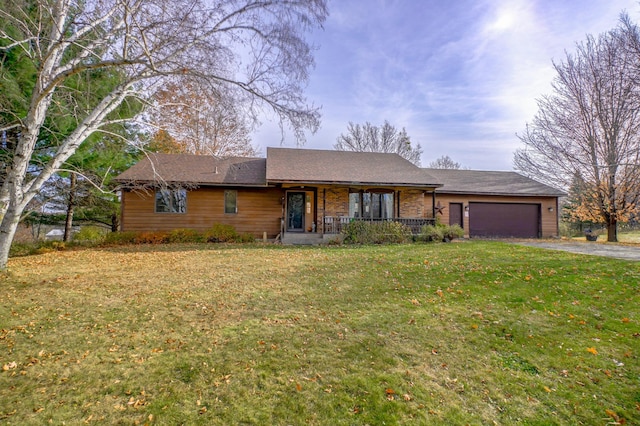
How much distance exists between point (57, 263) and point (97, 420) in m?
7.98

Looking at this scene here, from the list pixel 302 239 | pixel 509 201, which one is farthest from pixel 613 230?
pixel 302 239

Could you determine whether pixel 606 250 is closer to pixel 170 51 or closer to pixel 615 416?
pixel 615 416

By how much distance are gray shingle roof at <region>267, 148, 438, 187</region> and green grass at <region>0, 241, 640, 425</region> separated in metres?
7.72

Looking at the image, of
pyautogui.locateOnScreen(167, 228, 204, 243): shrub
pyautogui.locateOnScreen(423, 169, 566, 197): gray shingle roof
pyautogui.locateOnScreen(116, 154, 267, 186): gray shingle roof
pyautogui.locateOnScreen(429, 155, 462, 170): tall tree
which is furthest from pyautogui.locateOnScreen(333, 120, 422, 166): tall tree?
pyautogui.locateOnScreen(167, 228, 204, 243): shrub

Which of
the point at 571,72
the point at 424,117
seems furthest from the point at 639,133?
the point at 424,117

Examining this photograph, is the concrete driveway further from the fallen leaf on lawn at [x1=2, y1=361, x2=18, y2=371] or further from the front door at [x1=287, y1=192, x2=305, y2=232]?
the fallen leaf on lawn at [x1=2, y1=361, x2=18, y2=371]

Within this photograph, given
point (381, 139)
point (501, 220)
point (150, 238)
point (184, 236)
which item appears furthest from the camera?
point (381, 139)

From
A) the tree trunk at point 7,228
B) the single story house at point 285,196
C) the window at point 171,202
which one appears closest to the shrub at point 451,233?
the single story house at point 285,196

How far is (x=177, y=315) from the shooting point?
14.5 ft

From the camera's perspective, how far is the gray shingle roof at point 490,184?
1636cm

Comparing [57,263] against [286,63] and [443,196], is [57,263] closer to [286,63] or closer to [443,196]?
[286,63]

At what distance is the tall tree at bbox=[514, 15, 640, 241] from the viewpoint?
14.0 metres

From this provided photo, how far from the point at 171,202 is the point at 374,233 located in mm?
10027

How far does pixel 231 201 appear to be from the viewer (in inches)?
580
